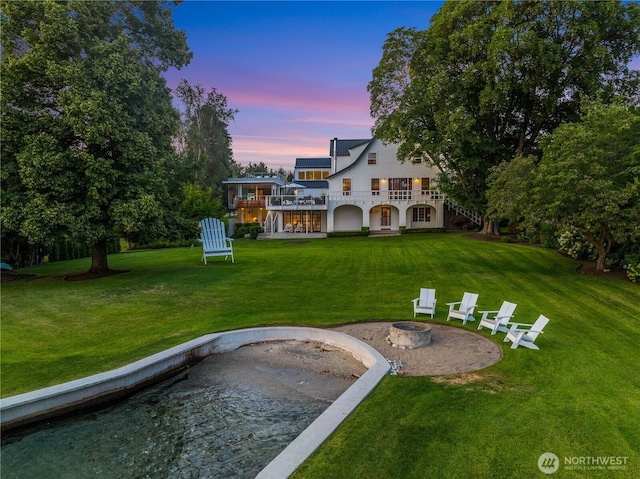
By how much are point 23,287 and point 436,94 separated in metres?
24.0

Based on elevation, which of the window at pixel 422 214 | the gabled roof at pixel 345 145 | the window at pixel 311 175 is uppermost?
the gabled roof at pixel 345 145

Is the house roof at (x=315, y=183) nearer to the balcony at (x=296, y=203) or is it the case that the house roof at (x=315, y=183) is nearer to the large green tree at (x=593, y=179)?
the balcony at (x=296, y=203)

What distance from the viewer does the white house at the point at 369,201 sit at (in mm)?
34812

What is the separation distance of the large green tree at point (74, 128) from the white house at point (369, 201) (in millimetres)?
20630

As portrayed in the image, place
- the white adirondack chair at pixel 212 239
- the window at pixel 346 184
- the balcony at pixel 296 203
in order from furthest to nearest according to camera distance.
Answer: the window at pixel 346 184, the balcony at pixel 296 203, the white adirondack chair at pixel 212 239

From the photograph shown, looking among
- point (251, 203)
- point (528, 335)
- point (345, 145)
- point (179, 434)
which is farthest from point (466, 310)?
point (345, 145)

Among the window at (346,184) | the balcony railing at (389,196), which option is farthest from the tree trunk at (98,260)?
the window at (346,184)

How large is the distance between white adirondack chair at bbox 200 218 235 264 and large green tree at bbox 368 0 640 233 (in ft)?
50.1

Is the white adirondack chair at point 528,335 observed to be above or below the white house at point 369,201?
below

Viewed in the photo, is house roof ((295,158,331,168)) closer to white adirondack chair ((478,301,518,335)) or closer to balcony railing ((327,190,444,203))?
balcony railing ((327,190,444,203))

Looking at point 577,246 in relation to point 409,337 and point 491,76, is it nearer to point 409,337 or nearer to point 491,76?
point 491,76

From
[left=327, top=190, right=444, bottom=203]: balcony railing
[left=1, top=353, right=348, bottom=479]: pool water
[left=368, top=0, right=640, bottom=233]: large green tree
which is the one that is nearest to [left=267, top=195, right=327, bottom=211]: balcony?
[left=327, top=190, right=444, bottom=203]: balcony railing

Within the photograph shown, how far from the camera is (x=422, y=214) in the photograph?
36.5 m

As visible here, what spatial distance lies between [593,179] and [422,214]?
80.0 ft
